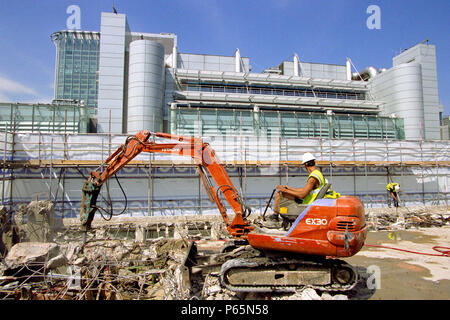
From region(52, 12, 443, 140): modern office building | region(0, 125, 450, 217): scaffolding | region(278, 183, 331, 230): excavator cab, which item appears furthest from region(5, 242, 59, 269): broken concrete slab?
region(52, 12, 443, 140): modern office building

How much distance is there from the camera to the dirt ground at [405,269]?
5.09 meters

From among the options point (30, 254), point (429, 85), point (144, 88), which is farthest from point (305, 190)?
point (429, 85)

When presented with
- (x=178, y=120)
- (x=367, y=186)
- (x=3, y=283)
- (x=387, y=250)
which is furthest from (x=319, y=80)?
(x=3, y=283)

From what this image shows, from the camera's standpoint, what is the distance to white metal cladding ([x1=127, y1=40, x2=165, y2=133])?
16828 mm

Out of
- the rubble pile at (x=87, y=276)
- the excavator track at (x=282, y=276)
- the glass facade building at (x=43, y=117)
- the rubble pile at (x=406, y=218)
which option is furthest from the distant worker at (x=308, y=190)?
the glass facade building at (x=43, y=117)

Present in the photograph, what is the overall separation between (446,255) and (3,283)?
11.3 metres

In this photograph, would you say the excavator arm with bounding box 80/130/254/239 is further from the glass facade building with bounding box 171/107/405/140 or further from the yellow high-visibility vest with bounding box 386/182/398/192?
the yellow high-visibility vest with bounding box 386/182/398/192

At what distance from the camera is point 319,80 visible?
21672 mm

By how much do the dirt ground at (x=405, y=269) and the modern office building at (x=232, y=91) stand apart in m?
8.64

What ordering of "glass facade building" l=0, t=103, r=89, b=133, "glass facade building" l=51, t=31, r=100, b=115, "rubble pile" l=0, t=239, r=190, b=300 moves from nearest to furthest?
"rubble pile" l=0, t=239, r=190, b=300
"glass facade building" l=0, t=103, r=89, b=133
"glass facade building" l=51, t=31, r=100, b=115

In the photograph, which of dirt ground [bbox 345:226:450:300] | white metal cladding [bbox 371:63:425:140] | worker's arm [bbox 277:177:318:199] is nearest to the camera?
worker's arm [bbox 277:177:318:199]

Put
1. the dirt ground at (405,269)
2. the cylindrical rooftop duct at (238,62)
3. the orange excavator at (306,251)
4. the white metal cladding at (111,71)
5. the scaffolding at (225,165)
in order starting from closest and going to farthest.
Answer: the orange excavator at (306,251)
the dirt ground at (405,269)
the scaffolding at (225,165)
the white metal cladding at (111,71)
the cylindrical rooftop duct at (238,62)

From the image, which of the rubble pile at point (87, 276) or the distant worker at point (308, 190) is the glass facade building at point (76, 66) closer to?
the rubble pile at point (87, 276)

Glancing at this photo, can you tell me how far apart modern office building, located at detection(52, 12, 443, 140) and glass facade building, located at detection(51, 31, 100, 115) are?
0.29 ft
